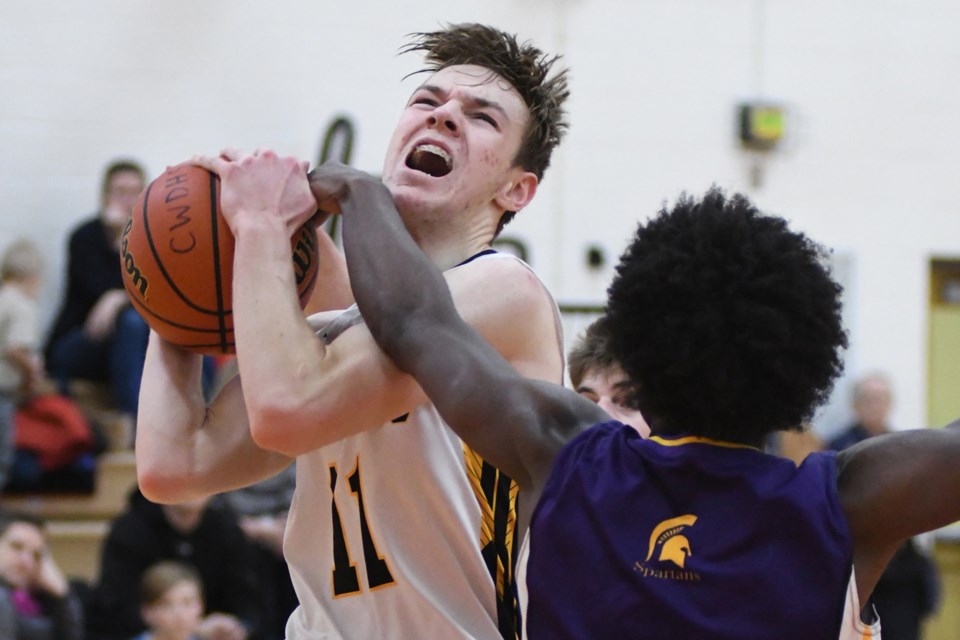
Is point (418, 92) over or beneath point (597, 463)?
over

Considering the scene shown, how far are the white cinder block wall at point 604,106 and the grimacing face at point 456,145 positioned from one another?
239 inches

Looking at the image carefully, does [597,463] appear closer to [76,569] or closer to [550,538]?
[550,538]

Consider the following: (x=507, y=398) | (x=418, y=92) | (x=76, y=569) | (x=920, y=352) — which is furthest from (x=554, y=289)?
(x=507, y=398)

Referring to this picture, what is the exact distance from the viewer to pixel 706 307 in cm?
231

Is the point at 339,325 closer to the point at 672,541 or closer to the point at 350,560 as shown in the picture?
the point at 350,560

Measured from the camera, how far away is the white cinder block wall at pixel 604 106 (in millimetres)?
9133

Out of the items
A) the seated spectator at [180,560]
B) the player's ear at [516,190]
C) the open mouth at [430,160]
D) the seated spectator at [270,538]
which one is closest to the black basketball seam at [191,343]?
the open mouth at [430,160]

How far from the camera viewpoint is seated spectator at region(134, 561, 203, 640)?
6.38 metres

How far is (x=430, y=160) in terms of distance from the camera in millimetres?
3332

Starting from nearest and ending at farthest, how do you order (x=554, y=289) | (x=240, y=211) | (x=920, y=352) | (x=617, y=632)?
1. (x=617, y=632)
2. (x=240, y=211)
3. (x=554, y=289)
4. (x=920, y=352)

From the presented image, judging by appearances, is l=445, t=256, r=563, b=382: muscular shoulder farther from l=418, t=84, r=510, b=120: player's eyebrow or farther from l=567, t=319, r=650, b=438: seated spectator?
l=567, t=319, r=650, b=438: seated spectator

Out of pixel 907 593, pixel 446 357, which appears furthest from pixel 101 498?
pixel 446 357

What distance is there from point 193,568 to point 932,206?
6.39m

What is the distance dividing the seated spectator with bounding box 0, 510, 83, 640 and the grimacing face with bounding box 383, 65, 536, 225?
3691mm
